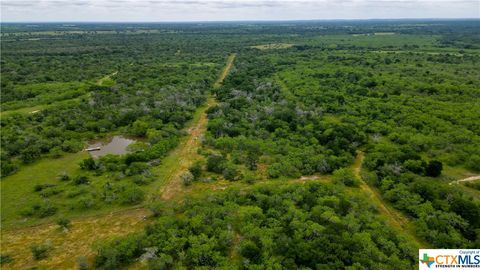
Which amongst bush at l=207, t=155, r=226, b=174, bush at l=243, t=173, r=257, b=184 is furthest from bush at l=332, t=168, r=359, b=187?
bush at l=207, t=155, r=226, b=174

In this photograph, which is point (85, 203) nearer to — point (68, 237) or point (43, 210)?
point (43, 210)

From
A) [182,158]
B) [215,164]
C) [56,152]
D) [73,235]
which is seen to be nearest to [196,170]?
[215,164]

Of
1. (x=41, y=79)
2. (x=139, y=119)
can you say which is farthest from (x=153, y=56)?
(x=139, y=119)

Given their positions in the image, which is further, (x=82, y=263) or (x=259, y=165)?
(x=259, y=165)

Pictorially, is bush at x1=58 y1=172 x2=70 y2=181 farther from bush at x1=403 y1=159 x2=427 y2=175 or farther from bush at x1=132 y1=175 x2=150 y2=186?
bush at x1=403 y1=159 x2=427 y2=175

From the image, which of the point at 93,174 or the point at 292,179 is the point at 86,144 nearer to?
the point at 93,174

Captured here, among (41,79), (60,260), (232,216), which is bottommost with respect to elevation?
(60,260)

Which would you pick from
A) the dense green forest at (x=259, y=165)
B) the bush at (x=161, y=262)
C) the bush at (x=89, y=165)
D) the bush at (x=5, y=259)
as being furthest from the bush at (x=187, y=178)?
the bush at (x=5, y=259)

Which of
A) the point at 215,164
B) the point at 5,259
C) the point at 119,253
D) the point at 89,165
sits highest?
the point at 215,164
